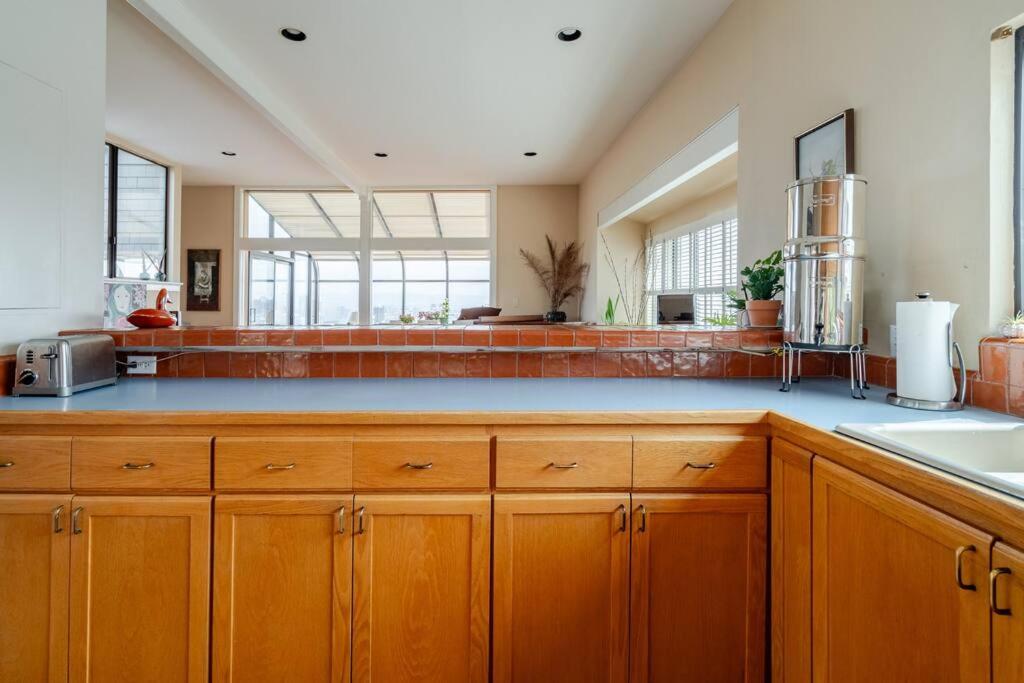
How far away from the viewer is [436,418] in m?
1.20

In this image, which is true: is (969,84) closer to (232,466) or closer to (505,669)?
(505,669)

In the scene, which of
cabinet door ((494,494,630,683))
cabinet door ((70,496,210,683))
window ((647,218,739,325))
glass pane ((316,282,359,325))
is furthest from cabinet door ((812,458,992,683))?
glass pane ((316,282,359,325))

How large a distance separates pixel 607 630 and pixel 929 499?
29.2 inches

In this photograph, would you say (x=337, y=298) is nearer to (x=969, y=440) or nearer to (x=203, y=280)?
(x=203, y=280)

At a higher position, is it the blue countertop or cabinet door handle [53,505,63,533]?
the blue countertop

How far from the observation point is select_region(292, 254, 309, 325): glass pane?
800 cm

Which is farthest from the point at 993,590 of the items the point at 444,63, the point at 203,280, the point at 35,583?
the point at 203,280

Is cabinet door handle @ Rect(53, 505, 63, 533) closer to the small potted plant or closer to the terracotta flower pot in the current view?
the terracotta flower pot

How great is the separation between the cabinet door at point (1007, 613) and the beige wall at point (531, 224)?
6470 millimetres

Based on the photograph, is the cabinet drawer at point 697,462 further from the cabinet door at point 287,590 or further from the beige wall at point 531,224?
the beige wall at point 531,224

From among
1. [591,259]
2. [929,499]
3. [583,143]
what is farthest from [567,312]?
[929,499]

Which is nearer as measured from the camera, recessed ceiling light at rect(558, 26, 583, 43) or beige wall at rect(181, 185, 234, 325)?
recessed ceiling light at rect(558, 26, 583, 43)

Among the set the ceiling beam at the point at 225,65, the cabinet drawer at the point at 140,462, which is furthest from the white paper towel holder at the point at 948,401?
the ceiling beam at the point at 225,65

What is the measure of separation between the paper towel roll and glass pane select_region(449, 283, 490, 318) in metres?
6.33
